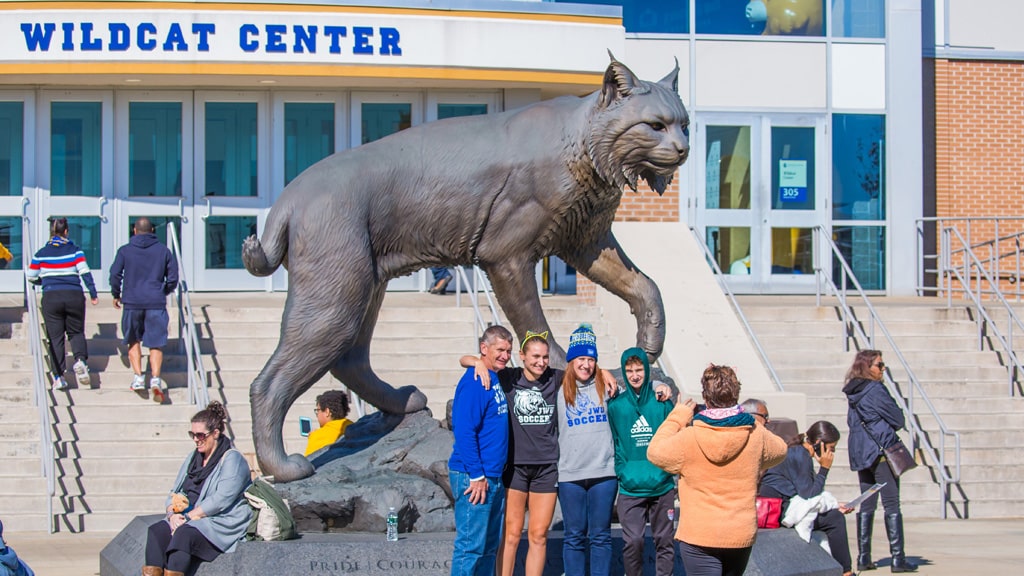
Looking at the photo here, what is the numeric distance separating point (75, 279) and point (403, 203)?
5437 mm

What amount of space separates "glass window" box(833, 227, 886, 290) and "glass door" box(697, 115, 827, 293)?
1.58 ft

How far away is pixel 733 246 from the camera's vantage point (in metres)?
18.5

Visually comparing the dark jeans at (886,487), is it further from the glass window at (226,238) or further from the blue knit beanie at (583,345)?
the glass window at (226,238)

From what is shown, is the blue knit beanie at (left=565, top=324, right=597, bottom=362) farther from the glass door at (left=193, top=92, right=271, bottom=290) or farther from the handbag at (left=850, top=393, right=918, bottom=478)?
the glass door at (left=193, top=92, right=271, bottom=290)

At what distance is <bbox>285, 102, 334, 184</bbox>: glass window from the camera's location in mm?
17094

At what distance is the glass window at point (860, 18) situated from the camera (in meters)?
18.8

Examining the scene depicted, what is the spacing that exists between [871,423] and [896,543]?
0.79 meters

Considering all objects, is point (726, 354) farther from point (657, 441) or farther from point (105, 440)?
point (657, 441)

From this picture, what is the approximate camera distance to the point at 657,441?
5648 millimetres

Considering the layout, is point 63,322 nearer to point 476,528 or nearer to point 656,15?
point 476,528

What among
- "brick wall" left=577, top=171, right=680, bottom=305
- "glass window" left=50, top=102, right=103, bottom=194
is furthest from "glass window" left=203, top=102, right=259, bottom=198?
"brick wall" left=577, top=171, right=680, bottom=305

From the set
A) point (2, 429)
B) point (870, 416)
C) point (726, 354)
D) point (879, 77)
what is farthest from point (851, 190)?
point (2, 429)

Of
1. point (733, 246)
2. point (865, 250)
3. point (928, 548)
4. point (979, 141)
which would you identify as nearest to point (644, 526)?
point (928, 548)

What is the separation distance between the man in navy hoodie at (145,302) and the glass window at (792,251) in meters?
9.48
